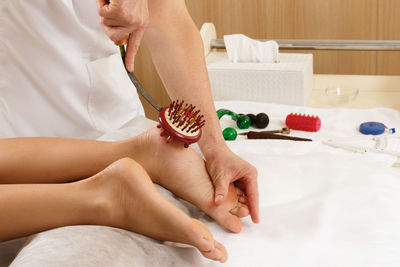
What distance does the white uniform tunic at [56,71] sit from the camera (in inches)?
48.6

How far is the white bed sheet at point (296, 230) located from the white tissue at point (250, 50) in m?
0.58

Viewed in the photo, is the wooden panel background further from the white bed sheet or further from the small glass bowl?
the white bed sheet

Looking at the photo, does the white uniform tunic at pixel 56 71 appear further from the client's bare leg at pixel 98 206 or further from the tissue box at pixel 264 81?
the client's bare leg at pixel 98 206

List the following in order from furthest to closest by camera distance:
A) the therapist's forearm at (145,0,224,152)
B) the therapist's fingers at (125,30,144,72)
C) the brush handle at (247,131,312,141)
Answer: the brush handle at (247,131,312,141) → the therapist's forearm at (145,0,224,152) → the therapist's fingers at (125,30,144,72)

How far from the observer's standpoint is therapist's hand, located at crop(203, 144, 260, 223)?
87 cm

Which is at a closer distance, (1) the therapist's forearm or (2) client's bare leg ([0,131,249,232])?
(2) client's bare leg ([0,131,249,232])

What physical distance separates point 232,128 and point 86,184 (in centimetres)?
62

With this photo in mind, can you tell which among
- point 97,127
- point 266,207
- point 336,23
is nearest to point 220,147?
point 266,207

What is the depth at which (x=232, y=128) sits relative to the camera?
4.41 feet

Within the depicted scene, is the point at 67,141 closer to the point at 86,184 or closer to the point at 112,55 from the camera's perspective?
the point at 86,184

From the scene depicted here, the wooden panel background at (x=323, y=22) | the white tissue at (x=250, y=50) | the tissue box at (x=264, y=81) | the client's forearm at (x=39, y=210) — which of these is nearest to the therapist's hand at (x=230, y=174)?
the client's forearm at (x=39, y=210)

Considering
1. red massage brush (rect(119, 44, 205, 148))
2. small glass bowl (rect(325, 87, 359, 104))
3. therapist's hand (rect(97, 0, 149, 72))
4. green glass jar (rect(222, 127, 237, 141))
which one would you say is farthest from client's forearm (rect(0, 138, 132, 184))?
small glass bowl (rect(325, 87, 359, 104))

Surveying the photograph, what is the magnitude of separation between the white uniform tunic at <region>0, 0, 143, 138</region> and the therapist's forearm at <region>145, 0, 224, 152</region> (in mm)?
231

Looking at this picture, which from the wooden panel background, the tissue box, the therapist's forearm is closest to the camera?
the therapist's forearm
